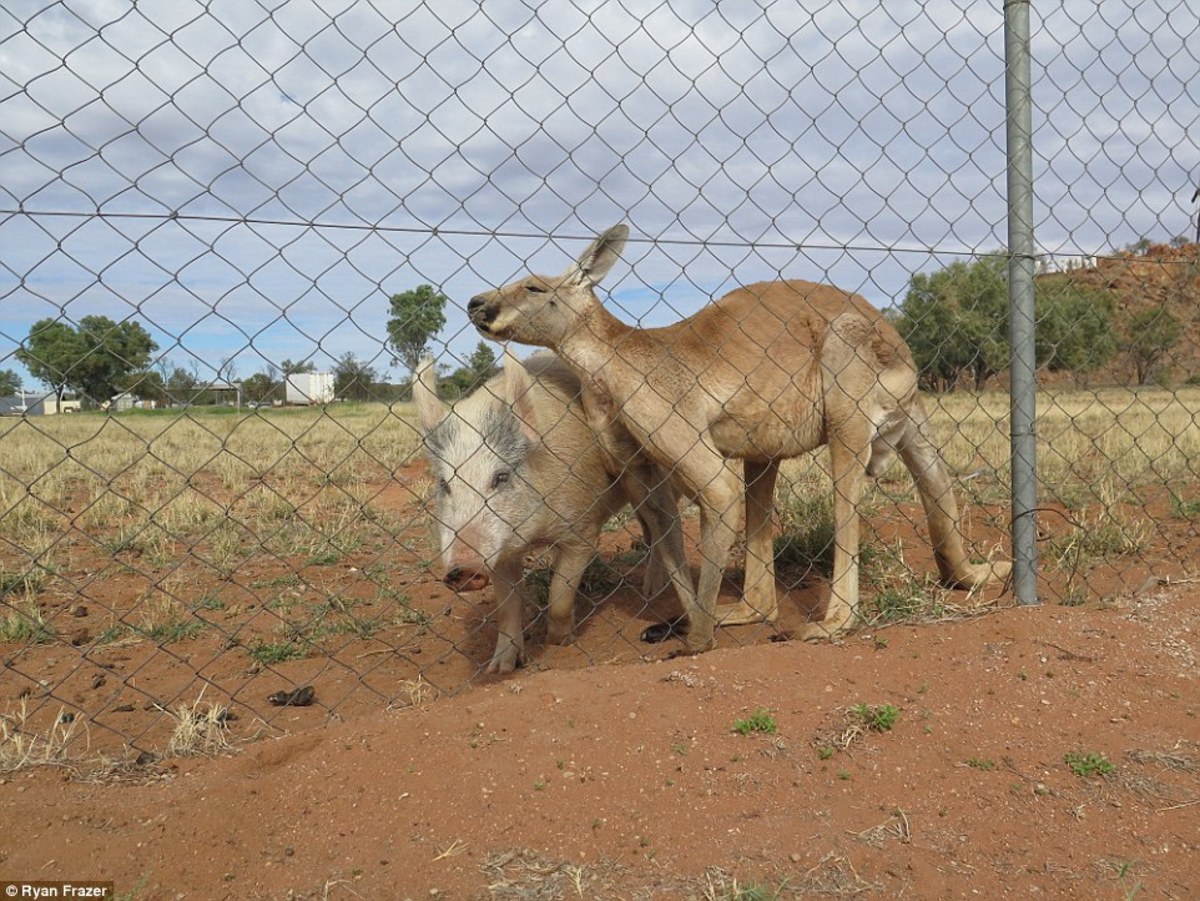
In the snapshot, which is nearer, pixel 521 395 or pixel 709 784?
pixel 709 784

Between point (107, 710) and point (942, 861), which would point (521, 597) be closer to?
point (107, 710)

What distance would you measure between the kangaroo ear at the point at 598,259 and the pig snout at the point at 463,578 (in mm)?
1595

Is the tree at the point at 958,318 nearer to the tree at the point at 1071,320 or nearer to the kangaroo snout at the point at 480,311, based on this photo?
the tree at the point at 1071,320

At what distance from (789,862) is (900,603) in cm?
223

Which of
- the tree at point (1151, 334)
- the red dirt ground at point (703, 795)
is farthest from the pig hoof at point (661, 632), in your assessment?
the tree at point (1151, 334)

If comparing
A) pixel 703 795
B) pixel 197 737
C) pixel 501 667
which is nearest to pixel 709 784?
pixel 703 795

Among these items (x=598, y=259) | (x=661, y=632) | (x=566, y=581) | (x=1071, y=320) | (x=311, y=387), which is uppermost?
(x=1071, y=320)

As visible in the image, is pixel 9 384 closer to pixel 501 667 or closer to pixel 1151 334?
pixel 501 667

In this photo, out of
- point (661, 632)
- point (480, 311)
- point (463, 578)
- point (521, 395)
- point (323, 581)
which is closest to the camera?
point (463, 578)

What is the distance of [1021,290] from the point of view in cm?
441

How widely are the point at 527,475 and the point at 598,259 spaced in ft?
4.23

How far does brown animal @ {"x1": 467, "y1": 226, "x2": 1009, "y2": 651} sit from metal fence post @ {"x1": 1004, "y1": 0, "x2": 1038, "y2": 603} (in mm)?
511

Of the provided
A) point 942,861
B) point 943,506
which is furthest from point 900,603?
point 942,861

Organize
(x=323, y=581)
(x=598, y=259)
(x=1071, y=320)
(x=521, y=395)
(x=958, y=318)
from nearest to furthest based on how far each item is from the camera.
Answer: (x=598, y=259) → (x=958, y=318) → (x=521, y=395) → (x=323, y=581) → (x=1071, y=320)
